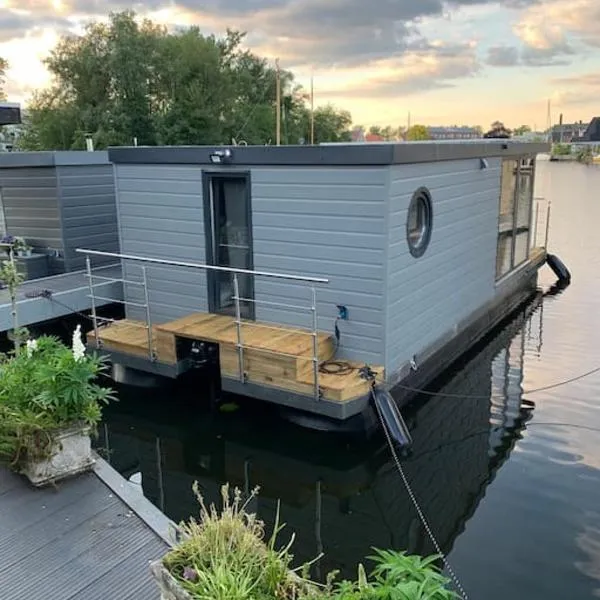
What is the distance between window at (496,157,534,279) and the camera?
32.2 ft

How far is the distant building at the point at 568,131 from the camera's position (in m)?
89.7

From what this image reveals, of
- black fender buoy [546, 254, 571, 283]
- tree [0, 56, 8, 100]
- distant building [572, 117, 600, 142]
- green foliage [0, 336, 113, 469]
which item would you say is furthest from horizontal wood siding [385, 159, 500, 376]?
distant building [572, 117, 600, 142]

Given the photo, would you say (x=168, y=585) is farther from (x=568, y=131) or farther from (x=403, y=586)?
(x=568, y=131)

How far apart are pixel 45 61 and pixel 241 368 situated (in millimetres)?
24371

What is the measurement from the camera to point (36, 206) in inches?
385

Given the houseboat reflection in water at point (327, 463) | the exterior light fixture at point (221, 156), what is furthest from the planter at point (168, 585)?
the exterior light fixture at point (221, 156)

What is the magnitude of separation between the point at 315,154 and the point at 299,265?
114cm

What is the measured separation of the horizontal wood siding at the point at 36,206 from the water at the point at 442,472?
3.69m

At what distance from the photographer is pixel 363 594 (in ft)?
6.80

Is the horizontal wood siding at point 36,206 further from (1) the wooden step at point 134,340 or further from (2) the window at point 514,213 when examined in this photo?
(2) the window at point 514,213

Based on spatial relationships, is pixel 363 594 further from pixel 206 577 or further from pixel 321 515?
pixel 321 515

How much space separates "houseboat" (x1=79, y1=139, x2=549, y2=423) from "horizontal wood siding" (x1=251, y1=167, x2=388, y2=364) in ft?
0.04

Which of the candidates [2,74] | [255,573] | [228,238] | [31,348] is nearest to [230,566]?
[255,573]

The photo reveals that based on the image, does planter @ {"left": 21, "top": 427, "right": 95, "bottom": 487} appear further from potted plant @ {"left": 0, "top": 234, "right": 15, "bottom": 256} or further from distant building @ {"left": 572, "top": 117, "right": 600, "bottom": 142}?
distant building @ {"left": 572, "top": 117, "right": 600, "bottom": 142}
